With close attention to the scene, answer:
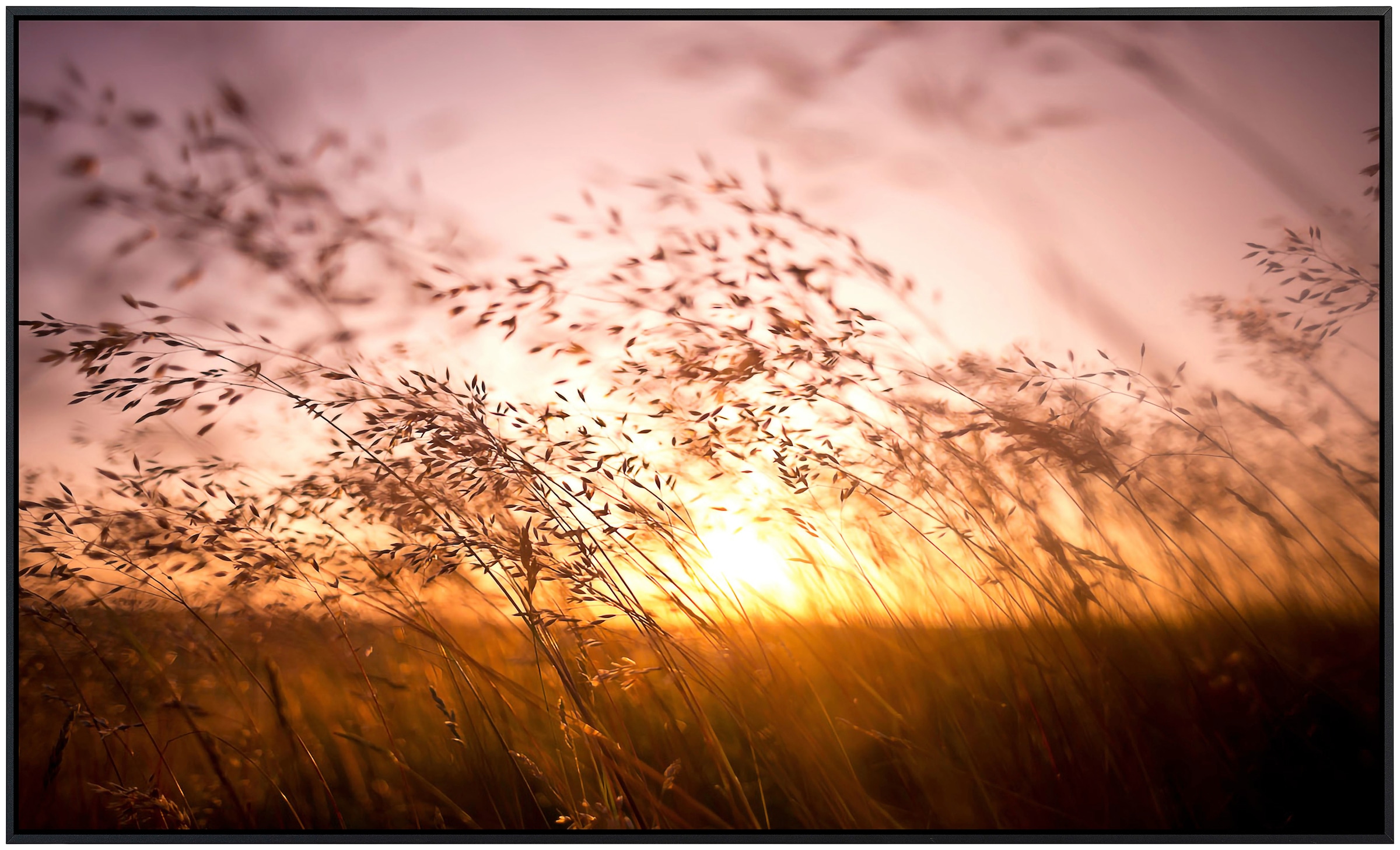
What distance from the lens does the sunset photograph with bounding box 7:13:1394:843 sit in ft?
5.61

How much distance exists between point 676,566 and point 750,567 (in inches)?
5.8

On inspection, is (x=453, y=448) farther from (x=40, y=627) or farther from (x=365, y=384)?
(x=40, y=627)

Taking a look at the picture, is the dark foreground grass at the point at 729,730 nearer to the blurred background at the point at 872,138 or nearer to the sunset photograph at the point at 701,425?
the sunset photograph at the point at 701,425

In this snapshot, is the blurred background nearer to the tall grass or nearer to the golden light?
the tall grass

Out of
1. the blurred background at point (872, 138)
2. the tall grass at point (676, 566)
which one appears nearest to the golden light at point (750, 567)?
the tall grass at point (676, 566)

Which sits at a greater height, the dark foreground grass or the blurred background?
the blurred background

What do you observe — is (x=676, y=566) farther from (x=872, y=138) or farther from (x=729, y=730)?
(x=872, y=138)

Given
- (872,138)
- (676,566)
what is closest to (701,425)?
(676,566)

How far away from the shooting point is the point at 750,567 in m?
1.75

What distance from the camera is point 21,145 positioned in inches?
71.5

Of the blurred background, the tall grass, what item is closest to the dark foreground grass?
the tall grass

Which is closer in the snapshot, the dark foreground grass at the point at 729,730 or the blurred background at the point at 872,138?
the dark foreground grass at the point at 729,730

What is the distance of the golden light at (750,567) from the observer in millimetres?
1739

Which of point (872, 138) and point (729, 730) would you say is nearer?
point (729, 730)
